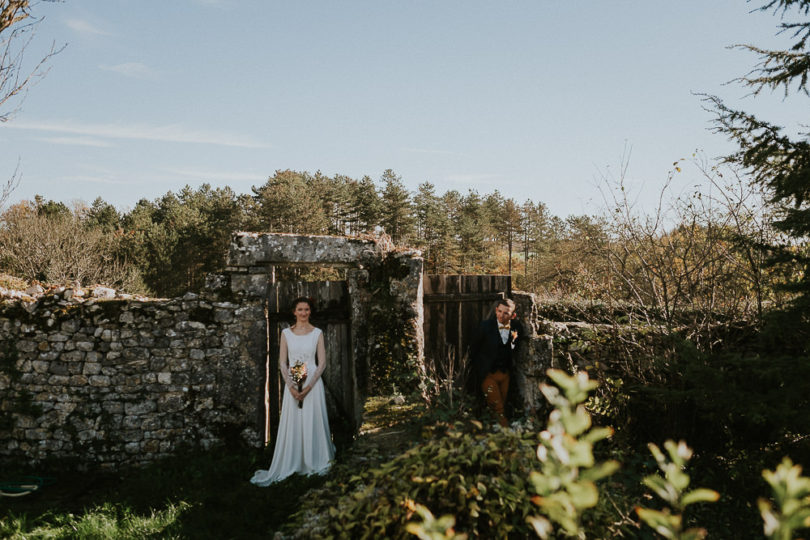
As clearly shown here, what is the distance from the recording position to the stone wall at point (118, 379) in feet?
19.0

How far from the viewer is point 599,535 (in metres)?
2.96

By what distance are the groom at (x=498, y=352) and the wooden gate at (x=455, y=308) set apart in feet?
2.67

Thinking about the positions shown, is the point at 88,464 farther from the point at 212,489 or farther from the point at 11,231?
the point at 11,231

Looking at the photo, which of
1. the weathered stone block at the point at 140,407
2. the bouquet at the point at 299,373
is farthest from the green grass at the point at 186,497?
the bouquet at the point at 299,373

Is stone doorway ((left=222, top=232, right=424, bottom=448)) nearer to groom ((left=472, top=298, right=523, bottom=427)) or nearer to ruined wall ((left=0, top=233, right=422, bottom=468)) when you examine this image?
ruined wall ((left=0, top=233, right=422, bottom=468))

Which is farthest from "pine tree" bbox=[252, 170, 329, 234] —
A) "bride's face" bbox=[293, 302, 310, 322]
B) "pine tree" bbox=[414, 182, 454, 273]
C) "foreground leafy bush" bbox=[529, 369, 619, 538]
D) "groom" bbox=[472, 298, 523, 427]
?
"foreground leafy bush" bbox=[529, 369, 619, 538]

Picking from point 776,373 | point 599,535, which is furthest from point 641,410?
point 599,535

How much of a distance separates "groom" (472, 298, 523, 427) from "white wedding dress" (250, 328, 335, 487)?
80.3 inches

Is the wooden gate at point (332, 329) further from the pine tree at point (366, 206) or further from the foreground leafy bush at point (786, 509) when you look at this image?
the pine tree at point (366, 206)

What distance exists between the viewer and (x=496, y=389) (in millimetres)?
5793

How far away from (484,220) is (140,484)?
31721 mm

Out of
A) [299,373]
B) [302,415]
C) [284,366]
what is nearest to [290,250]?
[284,366]

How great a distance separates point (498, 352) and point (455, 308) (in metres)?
1.16

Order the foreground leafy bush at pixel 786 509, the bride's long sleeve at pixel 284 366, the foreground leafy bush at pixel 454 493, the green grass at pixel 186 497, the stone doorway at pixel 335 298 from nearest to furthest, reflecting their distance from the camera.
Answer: the foreground leafy bush at pixel 786 509, the foreground leafy bush at pixel 454 493, the green grass at pixel 186 497, the bride's long sleeve at pixel 284 366, the stone doorway at pixel 335 298
